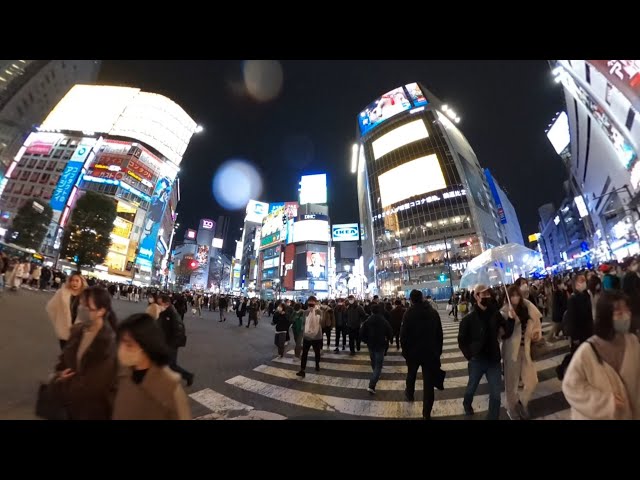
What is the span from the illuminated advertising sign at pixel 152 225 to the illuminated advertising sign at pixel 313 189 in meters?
35.1

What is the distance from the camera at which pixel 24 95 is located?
→ 38.2 metres

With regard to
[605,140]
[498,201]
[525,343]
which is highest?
[498,201]

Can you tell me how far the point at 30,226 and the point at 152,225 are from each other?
28518mm

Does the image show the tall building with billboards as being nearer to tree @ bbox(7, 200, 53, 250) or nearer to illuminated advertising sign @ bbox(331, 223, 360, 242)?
illuminated advertising sign @ bbox(331, 223, 360, 242)

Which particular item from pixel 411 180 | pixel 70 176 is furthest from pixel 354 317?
pixel 70 176

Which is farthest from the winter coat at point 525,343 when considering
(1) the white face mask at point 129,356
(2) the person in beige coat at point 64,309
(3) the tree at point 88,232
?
(3) the tree at point 88,232

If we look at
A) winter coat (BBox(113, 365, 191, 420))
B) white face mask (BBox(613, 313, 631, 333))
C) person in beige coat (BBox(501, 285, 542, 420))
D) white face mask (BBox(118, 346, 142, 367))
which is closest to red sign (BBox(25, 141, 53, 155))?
white face mask (BBox(118, 346, 142, 367))

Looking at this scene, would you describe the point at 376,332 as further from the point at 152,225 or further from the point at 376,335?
the point at 152,225

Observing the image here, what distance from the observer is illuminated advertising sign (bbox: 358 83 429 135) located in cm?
7494

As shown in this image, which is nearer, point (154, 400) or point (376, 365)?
point (154, 400)
